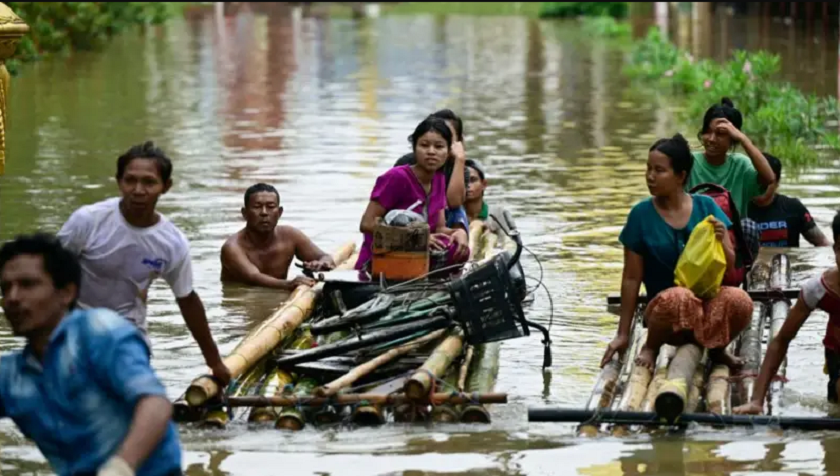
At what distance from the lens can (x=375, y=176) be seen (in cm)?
1669

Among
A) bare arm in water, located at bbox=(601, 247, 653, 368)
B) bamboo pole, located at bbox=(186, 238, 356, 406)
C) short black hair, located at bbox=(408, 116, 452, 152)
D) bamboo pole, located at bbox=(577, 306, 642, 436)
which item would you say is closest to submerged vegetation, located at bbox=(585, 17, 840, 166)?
short black hair, located at bbox=(408, 116, 452, 152)

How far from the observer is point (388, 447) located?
718 centimetres

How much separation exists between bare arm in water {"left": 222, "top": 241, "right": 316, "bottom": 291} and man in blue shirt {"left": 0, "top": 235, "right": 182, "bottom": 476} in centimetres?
607

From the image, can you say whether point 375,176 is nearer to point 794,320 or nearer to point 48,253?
point 794,320

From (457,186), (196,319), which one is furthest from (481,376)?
(457,186)

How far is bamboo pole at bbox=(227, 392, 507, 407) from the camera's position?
24.2ft

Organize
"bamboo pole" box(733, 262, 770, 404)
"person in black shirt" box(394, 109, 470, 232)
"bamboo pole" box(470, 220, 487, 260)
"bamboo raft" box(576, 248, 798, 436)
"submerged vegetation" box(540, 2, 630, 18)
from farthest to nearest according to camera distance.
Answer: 1. "submerged vegetation" box(540, 2, 630, 18)
2. "bamboo pole" box(470, 220, 487, 260)
3. "person in black shirt" box(394, 109, 470, 232)
4. "bamboo pole" box(733, 262, 770, 404)
5. "bamboo raft" box(576, 248, 798, 436)

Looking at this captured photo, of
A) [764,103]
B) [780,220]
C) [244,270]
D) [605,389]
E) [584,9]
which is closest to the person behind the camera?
[605,389]

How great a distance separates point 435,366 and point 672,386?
1125 mm

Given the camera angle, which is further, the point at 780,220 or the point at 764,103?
the point at 764,103

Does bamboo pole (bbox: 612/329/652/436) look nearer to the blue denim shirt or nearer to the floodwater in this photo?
the floodwater

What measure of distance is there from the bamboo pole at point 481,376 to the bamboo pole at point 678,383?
30.3 inches

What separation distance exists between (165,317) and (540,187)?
6378 mm

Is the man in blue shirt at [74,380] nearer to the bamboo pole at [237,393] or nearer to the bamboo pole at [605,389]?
the bamboo pole at [237,393]
